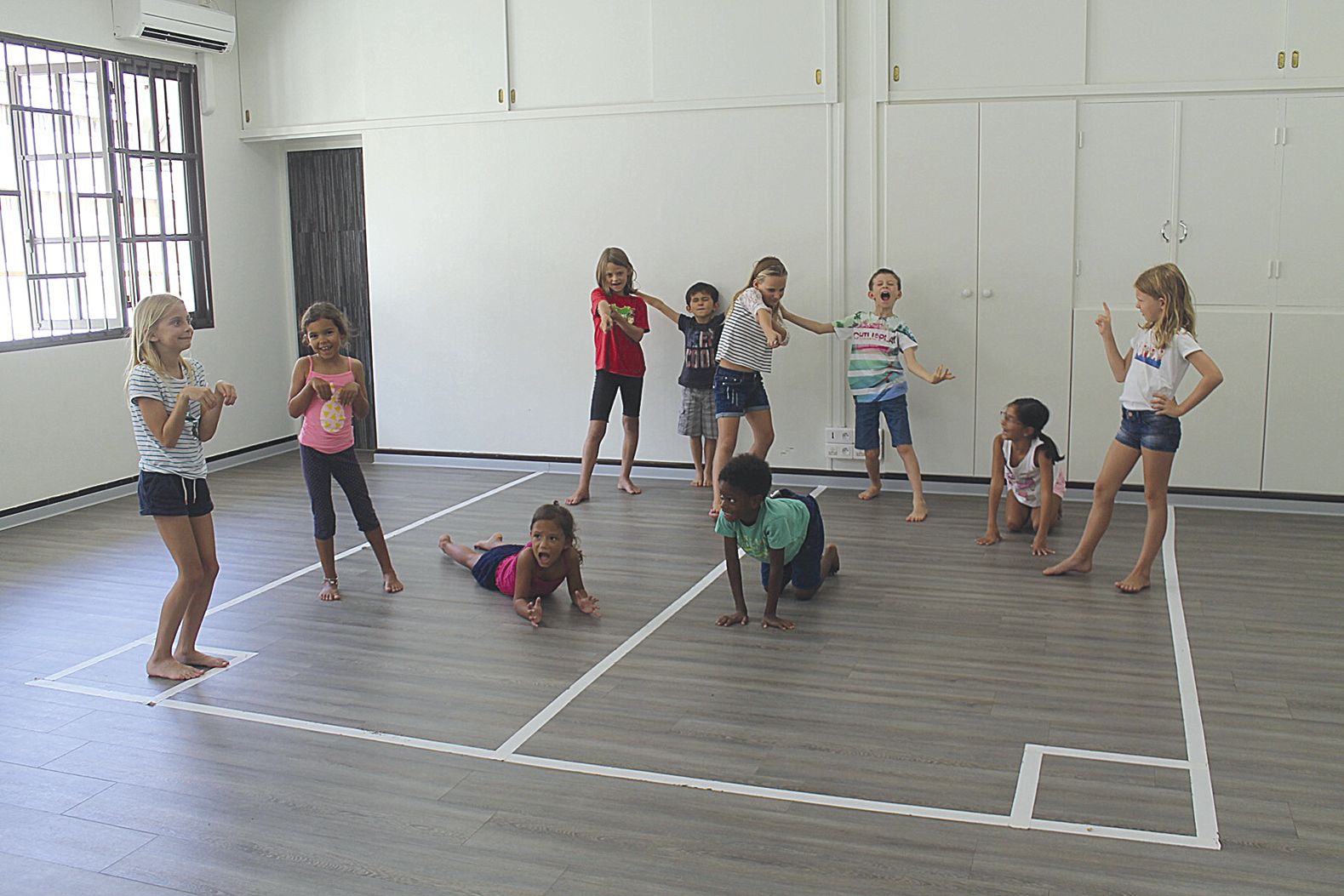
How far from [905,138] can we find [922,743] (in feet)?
15.2

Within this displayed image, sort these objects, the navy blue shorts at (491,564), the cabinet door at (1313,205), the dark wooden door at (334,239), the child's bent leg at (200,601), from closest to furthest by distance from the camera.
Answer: the child's bent leg at (200,601) < the navy blue shorts at (491,564) < the cabinet door at (1313,205) < the dark wooden door at (334,239)

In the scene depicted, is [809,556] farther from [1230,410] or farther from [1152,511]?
[1230,410]

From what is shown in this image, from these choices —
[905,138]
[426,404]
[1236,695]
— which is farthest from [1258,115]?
[426,404]

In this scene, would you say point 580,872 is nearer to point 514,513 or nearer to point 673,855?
point 673,855

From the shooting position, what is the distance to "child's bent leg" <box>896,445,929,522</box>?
700cm

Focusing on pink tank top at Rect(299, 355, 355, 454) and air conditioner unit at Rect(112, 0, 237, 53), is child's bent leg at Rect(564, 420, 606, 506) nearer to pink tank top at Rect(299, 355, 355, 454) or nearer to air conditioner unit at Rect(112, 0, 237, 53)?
pink tank top at Rect(299, 355, 355, 454)

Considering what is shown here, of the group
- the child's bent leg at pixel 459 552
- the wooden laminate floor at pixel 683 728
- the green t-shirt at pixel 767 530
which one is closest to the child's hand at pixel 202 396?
the wooden laminate floor at pixel 683 728

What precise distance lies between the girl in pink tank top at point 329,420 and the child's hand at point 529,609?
0.75 metres

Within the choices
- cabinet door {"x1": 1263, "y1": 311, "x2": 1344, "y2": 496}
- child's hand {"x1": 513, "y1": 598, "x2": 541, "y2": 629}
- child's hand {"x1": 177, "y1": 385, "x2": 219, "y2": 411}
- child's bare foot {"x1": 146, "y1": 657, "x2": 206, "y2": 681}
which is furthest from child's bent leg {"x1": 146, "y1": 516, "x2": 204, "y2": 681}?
cabinet door {"x1": 1263, "y1": 311, "x2": 1344, "y2": 496}

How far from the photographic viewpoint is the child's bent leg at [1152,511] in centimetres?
533

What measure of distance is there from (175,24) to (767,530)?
595cm

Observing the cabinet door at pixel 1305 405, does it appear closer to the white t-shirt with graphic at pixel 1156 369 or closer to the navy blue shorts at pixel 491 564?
the white t-shirt with graphic at pixel 1156 369

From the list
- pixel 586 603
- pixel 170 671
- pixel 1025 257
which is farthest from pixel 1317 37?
pixel 170 671

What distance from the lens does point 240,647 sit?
505 centimetres
